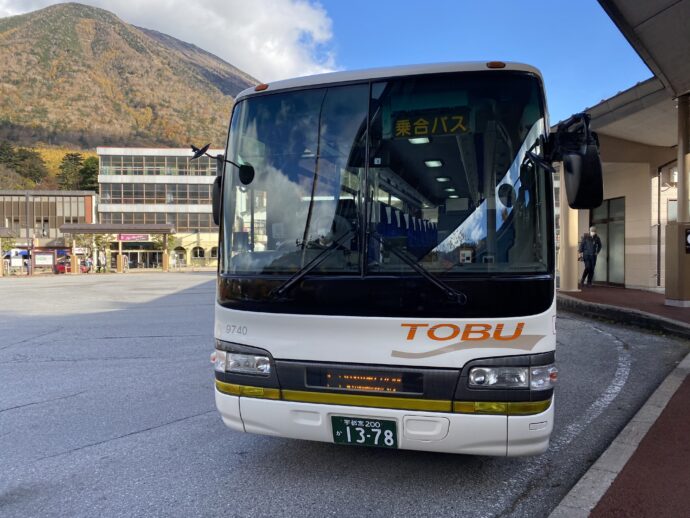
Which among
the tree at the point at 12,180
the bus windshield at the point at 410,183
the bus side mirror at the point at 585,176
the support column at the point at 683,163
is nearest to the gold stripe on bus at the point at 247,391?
the bus windshield at the point at 410,183

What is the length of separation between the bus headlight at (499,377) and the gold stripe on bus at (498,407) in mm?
103

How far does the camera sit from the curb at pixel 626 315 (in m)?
9.09

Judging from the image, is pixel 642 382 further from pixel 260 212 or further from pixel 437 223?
pixel 260 212

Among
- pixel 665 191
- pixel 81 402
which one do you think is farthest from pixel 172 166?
pixel 81 402

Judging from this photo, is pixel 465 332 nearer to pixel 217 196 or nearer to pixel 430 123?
pixel 430 123

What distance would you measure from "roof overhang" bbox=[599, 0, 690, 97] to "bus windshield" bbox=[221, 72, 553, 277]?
5649mm

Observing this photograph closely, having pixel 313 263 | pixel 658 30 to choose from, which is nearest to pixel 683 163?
pixel 658 30

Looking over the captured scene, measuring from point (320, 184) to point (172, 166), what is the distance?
6873cm

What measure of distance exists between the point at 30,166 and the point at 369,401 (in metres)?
135

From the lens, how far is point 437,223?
335 centimetres

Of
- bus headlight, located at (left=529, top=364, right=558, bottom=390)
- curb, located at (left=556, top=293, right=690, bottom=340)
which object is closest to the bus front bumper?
bus headlight, located at (left=529, top=364, right=558, bottom=390)

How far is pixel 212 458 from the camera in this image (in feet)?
13.5

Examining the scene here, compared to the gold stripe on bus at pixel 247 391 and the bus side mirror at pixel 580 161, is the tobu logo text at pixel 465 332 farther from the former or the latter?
the gold stripe on bus at pixel 247 391

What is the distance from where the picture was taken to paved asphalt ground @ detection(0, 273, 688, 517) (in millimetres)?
3357
